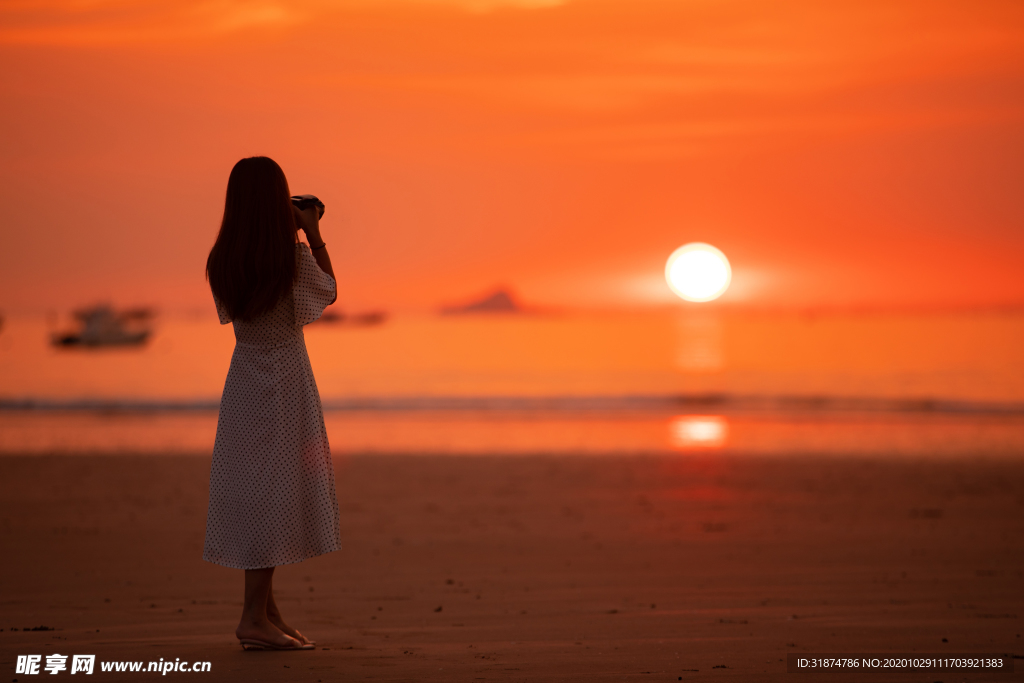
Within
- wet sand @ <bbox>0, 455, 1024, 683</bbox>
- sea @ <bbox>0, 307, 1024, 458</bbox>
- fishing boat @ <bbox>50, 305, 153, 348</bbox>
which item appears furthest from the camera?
fishing boat @ <bbox>50, 305, 153, 348</bbox>

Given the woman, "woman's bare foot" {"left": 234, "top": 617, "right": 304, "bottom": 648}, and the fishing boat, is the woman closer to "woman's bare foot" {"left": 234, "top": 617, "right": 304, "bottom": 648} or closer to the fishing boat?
"woman's bare foot" {"left": 234, "top": 617, "right": 304, "bottom": 648}

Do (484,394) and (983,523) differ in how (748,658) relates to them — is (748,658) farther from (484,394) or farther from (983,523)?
(484,394)

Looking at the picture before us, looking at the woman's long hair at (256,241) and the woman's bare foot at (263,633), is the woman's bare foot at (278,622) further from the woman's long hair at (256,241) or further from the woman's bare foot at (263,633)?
the woman's long hair at (256,241)

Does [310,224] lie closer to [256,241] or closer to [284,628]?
[256,241]

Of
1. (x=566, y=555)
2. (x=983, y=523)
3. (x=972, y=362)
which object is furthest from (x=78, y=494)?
(x=972, y=362)

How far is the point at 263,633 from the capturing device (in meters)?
4.19

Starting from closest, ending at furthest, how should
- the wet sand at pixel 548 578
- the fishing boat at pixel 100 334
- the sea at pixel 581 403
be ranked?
the wet sand at pixel 548 578, the sea at pixel 581 403, the fishing boat at pixel 100 334

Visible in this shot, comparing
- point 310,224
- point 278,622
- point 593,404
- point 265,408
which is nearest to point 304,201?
point 310,224

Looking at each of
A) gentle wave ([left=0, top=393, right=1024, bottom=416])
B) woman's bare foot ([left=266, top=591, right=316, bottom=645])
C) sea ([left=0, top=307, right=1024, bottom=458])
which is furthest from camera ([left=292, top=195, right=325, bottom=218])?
gentle wave ([left=0, top=393, right=1024, bottom=416])

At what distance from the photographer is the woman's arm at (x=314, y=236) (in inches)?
171

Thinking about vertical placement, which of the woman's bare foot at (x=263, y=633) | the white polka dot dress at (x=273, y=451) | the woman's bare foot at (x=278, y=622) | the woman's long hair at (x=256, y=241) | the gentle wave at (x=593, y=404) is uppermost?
the gentle wave at (x=593, y=404)

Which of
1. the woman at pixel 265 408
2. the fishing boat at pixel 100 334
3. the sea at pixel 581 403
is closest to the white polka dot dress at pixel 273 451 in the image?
the woman at pixel 265 408

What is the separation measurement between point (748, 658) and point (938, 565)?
2950 millimetres

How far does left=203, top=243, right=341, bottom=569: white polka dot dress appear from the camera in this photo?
4.17m
